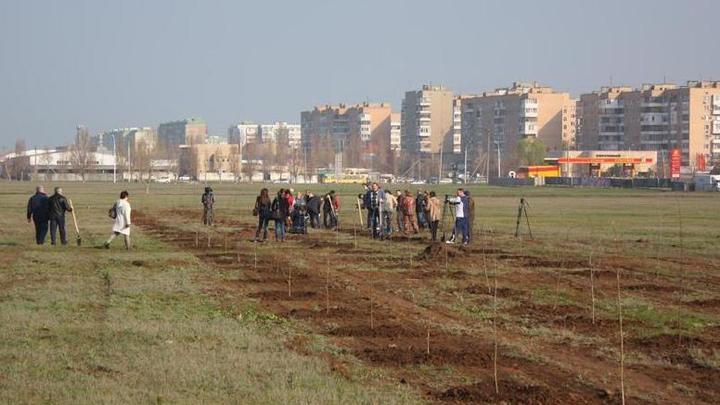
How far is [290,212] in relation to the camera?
40.2m

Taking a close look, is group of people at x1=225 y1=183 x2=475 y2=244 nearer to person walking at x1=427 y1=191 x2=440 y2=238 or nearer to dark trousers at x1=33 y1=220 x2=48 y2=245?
person walking at x1=427 y1=191 x2=440 y2=238

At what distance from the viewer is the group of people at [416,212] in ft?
112

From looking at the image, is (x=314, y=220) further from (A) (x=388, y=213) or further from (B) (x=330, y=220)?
(A) (x=388, y=213)

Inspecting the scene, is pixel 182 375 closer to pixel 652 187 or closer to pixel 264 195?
pixel 264 195

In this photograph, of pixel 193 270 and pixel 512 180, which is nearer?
pixel 193 270

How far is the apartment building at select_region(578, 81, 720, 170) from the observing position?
185000mm

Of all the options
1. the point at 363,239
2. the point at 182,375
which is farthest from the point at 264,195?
the point at 182,375

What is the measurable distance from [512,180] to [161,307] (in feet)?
424

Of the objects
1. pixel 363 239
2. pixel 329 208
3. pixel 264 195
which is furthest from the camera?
pixel 329 208

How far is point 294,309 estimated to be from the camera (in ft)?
61.1

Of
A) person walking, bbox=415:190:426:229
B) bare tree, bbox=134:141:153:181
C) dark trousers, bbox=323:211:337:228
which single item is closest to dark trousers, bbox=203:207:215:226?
dark trousers, bbox=323:211:337:228

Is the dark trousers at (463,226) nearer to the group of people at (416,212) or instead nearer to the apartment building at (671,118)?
the group of people at (416,212)

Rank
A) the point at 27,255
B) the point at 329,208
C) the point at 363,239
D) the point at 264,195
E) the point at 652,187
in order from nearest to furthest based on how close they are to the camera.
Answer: the point at 27,255, the point at 264,195, the point at 363,239, the point at 329,208, the point at 652,187

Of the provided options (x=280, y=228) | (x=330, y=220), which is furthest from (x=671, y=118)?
(x=280, y=228)
